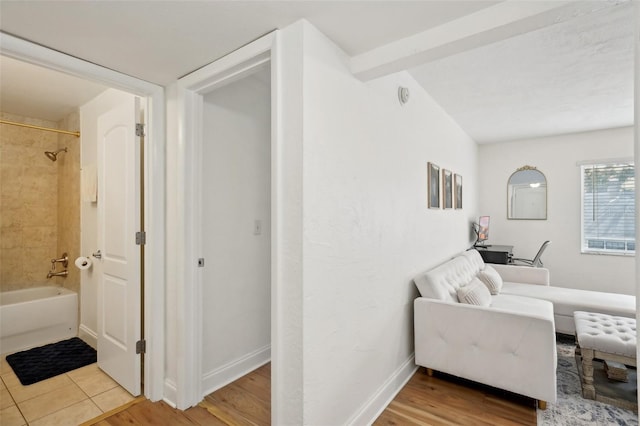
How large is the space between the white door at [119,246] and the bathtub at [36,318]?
1.07 m

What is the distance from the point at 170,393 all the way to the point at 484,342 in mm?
2214

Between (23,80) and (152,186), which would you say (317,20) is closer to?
(152,186)

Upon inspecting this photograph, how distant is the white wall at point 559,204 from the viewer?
4.36 meters

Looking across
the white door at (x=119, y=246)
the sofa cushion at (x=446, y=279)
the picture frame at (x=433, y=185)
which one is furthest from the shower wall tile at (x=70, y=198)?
the picture frame at (x=433, y=185)

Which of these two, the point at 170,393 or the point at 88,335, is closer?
the point at 170,393

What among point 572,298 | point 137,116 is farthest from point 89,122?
point 572,298

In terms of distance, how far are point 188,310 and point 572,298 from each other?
365 cm

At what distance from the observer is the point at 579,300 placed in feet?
10.3

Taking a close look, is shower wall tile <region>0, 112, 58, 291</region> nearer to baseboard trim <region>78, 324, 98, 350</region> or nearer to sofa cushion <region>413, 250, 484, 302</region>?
baseboard trim <region>78, 324, 98, 350</region>

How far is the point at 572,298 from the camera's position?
10.5 ft

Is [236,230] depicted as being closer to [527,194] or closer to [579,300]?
[579,300]

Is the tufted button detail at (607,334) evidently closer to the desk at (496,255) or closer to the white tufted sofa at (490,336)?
the white tufted sofa at (490,336)

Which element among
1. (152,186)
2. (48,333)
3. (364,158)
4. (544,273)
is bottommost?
(48,333)

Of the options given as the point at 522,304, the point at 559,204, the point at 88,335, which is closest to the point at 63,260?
the point at 88,335
